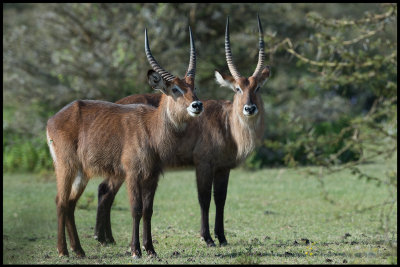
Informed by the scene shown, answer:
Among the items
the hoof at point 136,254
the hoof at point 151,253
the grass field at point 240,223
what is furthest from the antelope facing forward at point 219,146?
the hoof at point 136,254

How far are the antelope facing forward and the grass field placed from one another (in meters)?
0.37

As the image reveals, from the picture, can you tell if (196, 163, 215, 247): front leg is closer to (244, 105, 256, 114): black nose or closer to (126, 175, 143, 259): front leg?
(244, 105, 256, 114): black nose

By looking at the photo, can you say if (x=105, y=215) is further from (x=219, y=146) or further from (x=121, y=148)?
(x=219, y=146)

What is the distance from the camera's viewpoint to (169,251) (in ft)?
23.5

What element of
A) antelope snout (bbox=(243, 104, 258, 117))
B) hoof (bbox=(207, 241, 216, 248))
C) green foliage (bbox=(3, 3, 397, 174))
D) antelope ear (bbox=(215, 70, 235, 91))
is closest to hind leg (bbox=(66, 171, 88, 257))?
hoof (bbox=(207, 241, 216, 248))

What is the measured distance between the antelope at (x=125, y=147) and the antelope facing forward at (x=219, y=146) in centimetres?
85

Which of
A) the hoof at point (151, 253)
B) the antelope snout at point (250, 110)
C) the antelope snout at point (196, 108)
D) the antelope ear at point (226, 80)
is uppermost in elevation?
the antelope ear at point (226, 80)

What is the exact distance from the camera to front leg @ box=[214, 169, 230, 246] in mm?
7934

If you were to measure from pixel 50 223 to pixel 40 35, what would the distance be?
8.14m

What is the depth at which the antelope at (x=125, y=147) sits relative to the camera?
6820 millimetres

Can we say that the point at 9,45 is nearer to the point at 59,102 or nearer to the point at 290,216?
the point at 59,102

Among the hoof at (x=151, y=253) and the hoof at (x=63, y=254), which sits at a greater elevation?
the hoof at (x=151, y=253)

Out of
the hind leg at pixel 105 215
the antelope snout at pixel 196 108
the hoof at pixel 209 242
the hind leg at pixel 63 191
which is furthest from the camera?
the hind leg at pixel 105 215

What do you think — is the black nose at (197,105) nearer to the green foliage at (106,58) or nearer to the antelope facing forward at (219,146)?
the antelope facing forward at (219,146)
